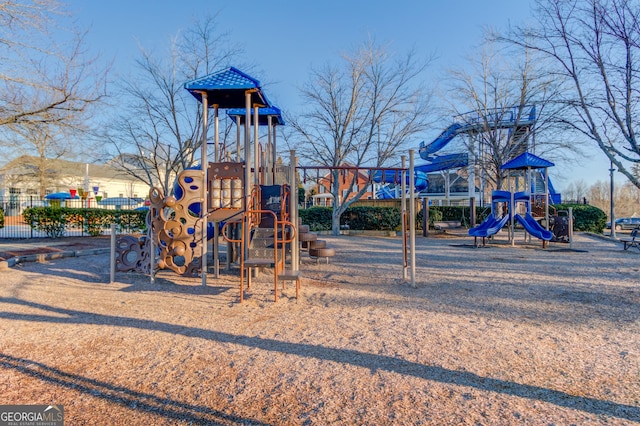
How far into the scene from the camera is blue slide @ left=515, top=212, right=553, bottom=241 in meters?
13.2

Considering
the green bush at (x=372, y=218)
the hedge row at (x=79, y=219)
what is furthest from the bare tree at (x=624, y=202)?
the hedge row at (x=79, y=219)

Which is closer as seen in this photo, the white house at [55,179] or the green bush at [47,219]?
the green bush at [47,219]

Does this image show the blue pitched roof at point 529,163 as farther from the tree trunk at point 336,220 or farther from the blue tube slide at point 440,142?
the tree trunk at point 336,220

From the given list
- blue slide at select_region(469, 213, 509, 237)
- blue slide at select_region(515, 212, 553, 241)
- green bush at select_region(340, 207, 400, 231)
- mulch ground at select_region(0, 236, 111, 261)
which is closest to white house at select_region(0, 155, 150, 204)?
mulch ground at select_region(0, 236, 111, 261)

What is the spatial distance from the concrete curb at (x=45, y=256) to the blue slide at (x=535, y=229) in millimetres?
14409

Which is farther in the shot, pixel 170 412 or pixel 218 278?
pixel 218 278

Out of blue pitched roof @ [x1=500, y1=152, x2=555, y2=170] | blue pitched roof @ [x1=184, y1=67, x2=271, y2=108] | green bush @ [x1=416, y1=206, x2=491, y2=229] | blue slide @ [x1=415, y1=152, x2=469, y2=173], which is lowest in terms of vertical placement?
green bush @ [x1=416, y1=206, x2=491, y2=229]

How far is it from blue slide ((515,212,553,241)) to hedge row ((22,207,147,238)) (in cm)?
1468

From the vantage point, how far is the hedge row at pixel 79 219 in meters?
16.4

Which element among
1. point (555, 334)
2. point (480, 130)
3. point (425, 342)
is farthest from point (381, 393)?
point (480, 130)

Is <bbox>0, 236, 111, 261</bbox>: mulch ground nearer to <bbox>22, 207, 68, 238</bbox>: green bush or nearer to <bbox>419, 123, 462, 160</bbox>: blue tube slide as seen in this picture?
<bbox>22, 207, 68, 238</bbox>: green bush

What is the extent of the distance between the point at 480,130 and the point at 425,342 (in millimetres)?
19022

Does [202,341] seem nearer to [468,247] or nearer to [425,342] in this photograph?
[425,342]

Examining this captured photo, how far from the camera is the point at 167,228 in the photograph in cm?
710
